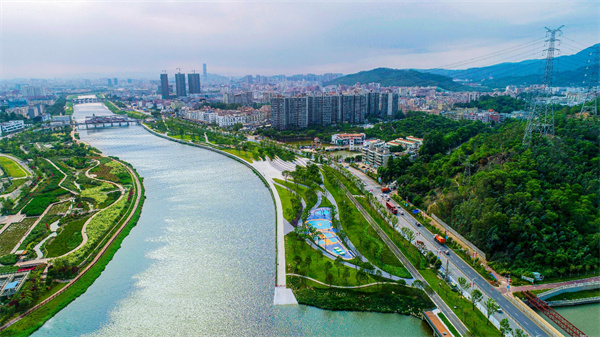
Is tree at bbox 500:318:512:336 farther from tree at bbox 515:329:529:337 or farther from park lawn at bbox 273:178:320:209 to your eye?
park lawn at bbox 273:178:320:209

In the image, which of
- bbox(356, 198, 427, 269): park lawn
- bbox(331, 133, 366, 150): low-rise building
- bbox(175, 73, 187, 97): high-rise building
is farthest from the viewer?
bbox(175, 73, 187, 97): high-rise building

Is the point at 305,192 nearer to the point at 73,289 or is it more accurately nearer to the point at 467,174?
the point at 467,174

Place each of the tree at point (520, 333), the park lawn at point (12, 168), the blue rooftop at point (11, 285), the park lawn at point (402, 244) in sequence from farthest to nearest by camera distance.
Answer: the park lawn at point (12, 168), the park lawn at point (402, 244), the blue rooftop at point (11, 285), the tree at point (520, 333)

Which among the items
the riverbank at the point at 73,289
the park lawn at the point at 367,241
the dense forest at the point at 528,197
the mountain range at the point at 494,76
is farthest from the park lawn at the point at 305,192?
the mountain range at the point at 494,76

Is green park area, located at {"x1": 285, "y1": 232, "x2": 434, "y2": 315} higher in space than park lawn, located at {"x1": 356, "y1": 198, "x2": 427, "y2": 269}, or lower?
lower

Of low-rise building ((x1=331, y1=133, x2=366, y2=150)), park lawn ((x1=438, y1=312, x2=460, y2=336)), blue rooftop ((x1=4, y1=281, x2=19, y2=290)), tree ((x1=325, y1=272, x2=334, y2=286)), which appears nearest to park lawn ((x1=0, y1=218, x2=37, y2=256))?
blue rooftop ((x1=4, y1=281, x2=19, y2=290))

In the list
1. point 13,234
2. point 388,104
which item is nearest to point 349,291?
point 13,234

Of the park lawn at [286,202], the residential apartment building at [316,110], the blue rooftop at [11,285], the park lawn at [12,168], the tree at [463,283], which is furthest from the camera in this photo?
the residential apartment building at [316,110]

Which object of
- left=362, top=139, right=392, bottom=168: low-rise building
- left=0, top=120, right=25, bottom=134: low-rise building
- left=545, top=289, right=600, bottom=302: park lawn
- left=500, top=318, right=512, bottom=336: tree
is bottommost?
left=545, top=289, right=600, bottom=302: park lawn

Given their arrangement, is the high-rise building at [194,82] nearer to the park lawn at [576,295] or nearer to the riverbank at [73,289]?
the riverbank at [73,289]
